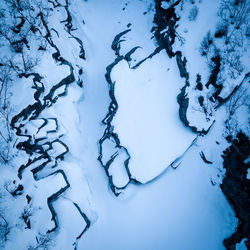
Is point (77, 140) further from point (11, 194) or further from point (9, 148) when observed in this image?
point (11, 194)

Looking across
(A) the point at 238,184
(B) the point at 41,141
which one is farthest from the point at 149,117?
(B) the point at 41,141

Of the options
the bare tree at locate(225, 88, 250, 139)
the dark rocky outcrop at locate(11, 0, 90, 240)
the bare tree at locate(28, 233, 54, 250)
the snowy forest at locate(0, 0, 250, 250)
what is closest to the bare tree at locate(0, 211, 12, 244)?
the snowy forest at locate(0, 0, 250, 250)

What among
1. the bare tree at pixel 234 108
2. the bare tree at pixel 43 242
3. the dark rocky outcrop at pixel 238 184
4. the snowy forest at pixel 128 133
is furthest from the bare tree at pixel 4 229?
the bare tree at pixel 234 108

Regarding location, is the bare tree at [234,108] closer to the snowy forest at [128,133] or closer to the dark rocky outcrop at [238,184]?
the snowy forest at [128,133]

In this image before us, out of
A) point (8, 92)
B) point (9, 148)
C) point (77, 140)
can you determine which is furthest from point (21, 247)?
point (8, 92)

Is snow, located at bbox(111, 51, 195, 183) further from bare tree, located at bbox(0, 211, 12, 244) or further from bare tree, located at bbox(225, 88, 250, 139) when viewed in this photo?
bare tree, located at bbox(0, 211, 12, 244)
